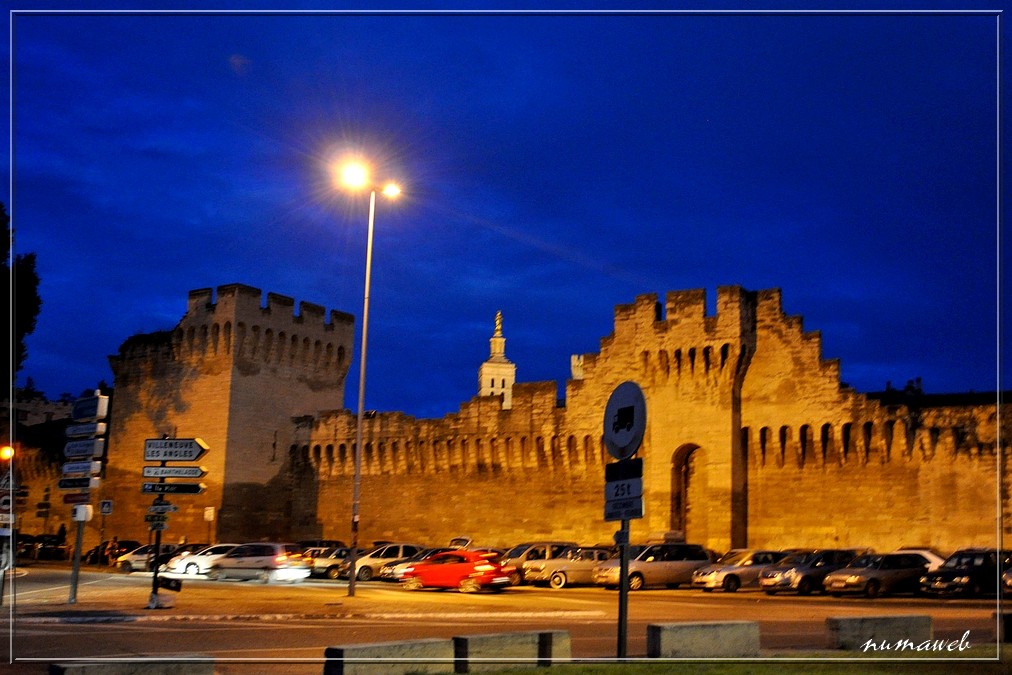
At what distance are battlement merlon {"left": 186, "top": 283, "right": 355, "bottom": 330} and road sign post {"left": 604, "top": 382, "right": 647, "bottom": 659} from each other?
136 ft

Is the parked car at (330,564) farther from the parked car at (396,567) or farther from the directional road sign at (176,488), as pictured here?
the directional road sign at (176,488)

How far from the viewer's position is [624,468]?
36.0 ft

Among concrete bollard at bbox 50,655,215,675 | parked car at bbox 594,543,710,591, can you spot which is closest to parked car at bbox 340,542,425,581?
parked car at bbox 594,543,710,591

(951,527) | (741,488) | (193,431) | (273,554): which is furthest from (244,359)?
(951,527)

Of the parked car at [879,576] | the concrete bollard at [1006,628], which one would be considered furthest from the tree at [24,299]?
the concrete bollard at [1006,628]

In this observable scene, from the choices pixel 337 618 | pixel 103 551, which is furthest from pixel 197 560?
pixel 337 618

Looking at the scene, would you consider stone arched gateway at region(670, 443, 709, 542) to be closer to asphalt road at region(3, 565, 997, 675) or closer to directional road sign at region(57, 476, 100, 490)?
asphalt road at region(3, 565, 997, 675)

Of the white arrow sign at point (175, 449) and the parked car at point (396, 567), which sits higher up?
the white arrow sign at point (175, 449)

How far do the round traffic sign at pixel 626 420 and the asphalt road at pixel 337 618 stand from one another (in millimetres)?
2771

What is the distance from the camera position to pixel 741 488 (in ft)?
122

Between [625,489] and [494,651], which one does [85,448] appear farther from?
[625,489]

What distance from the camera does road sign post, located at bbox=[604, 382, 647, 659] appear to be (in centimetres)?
1066

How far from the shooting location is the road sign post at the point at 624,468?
35.0 ft

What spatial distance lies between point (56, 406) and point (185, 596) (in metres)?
71.2
